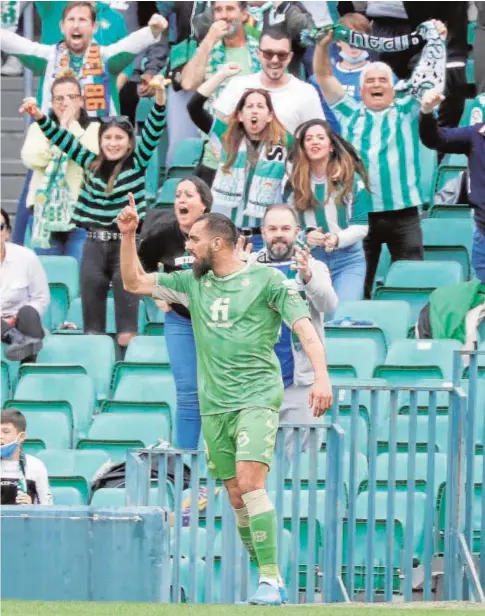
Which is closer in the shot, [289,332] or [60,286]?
[289,332]

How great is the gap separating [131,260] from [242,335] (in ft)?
2.21

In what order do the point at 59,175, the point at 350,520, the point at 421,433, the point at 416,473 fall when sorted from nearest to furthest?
the point at 350,520
the point at 416,473
the point at 421,433
the point at 59,175

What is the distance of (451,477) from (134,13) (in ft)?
22.0

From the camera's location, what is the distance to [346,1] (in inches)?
521

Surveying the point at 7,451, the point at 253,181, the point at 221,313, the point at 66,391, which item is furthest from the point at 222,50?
the point at 221,313

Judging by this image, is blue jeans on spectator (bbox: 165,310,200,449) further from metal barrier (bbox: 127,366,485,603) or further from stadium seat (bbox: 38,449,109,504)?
metal barrier (bbox: 127,366,485,603)

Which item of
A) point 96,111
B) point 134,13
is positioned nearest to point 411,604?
point 96,111

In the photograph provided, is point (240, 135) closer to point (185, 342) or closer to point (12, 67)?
point (185, 342)

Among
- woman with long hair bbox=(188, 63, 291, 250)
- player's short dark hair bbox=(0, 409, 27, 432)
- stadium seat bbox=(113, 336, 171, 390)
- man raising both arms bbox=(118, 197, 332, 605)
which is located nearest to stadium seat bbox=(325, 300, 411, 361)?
woman with long hair bbox=(188, 63, 291, 250)

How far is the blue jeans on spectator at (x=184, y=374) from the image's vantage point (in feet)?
31.2

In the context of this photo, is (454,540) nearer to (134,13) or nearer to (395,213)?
(395,213)

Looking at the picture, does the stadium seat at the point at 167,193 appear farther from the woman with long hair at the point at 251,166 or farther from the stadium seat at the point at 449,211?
the stadium seat at the point at 449,211

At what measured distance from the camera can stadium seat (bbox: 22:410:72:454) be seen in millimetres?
10383

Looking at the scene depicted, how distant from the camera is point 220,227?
309 inches
